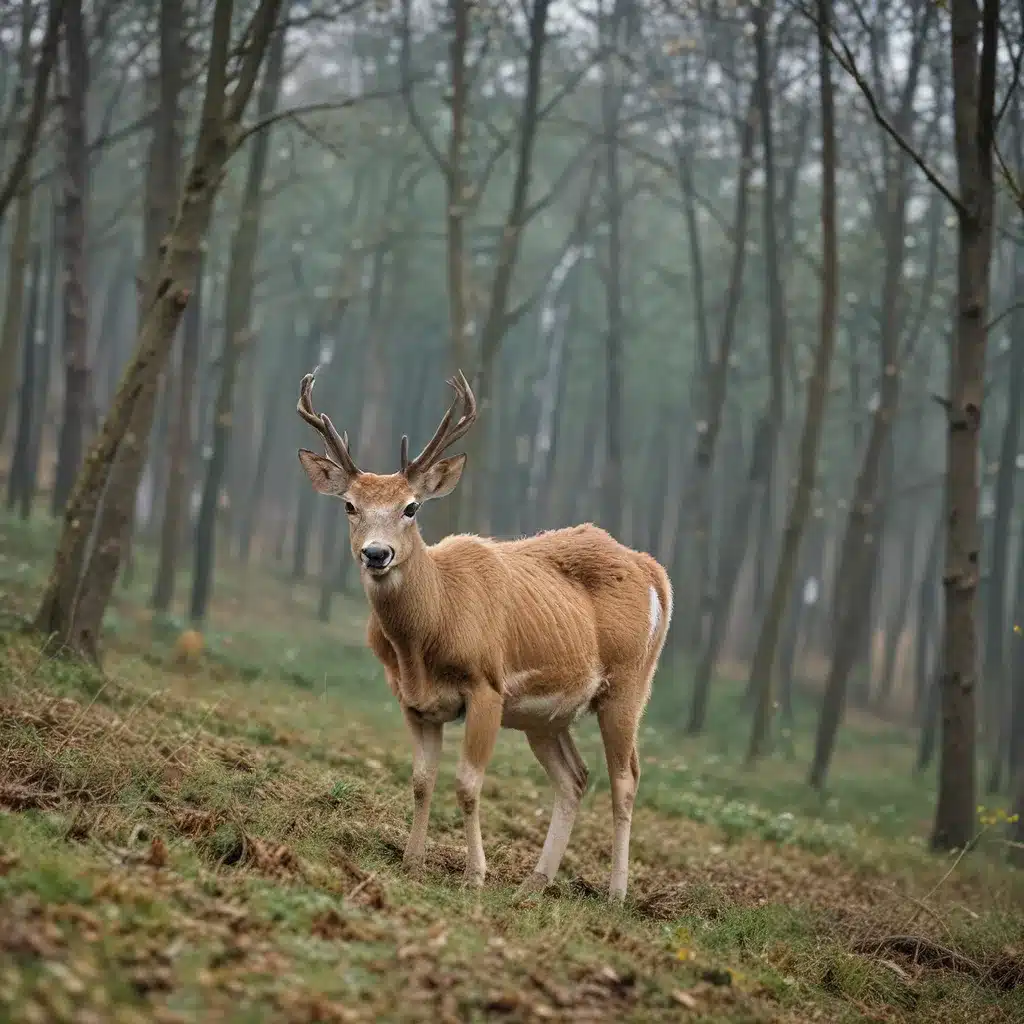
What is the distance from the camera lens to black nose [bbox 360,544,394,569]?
7.41 metres

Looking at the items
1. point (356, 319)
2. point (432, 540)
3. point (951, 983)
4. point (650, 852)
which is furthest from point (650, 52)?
point (951, 983)

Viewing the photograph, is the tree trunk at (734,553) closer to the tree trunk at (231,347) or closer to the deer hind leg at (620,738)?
the tree trunk at (231,347)

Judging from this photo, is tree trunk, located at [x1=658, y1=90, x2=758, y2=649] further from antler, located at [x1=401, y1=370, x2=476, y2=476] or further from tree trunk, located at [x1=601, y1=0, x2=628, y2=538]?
antler, located at [x1=401, y1=370, x2=476, y2=476]

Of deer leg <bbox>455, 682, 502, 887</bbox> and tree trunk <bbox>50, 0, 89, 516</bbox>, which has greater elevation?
tree trunk <bbox>50, 0, 89, 516</bbox>

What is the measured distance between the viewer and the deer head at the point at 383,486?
24.9 ft

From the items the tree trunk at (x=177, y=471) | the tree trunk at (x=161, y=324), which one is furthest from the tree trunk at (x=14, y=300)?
the tree trunk at (x=161, y=324)

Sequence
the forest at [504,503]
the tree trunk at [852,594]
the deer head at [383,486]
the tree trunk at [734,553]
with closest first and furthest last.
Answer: the forest at [504,503]
the deer head at [383,486]
the tree trunk at [852,594]
the tree trunk at [734,553]

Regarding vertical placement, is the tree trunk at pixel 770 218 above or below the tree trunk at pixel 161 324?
above

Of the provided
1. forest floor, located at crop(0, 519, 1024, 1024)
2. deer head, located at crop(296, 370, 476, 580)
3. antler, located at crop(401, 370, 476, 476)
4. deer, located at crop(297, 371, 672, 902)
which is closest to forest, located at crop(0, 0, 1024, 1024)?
forest floor, located at crop(0, 519, 1024, 1024)

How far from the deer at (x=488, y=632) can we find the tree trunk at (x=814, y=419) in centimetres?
919

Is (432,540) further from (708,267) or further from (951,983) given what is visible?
(708,267)

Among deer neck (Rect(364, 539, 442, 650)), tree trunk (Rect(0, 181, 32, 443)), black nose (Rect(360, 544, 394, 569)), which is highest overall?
tree trunk (Rect(0, 181, 32, 443))

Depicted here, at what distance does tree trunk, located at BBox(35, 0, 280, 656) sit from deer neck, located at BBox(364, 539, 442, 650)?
400cm

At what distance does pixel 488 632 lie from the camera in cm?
802
